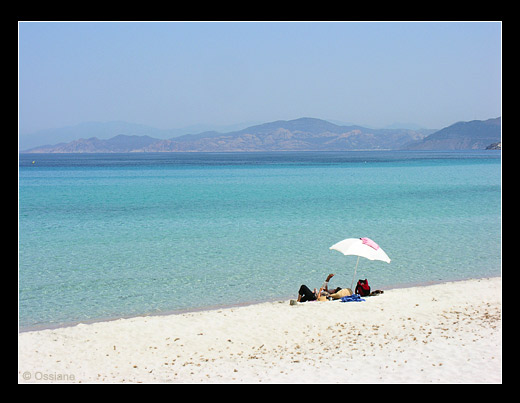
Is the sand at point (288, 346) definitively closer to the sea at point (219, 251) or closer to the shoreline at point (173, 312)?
the shoreline at point (173, 312)

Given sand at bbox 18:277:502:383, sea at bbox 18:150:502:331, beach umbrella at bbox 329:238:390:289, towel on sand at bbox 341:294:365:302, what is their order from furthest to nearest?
sea at bbox 18:150:502:331, beach umbrella at bbox 329:238:390:289, towel on sand at bbox 341:294:365:302, sand at bbox 18:277:502:383

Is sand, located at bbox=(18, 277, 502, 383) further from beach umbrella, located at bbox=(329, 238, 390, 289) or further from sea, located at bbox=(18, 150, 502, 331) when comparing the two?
sea, located at bbox=(18, 150, 502, 331)

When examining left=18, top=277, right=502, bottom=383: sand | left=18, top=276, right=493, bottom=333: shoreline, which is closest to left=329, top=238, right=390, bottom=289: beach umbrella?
left=18, top=277, right=502, bottom=383: sand

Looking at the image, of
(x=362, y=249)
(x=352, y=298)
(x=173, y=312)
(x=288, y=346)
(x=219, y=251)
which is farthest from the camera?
(x=219, y=251)

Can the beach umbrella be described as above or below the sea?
above

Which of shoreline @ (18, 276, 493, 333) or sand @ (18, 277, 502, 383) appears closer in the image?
sand @ (18, 277, 502, 383)

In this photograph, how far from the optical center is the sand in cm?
888

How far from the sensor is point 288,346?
10438 mm

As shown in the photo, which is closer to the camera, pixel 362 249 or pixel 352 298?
pixel 352 298

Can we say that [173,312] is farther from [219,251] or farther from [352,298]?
[219,251]

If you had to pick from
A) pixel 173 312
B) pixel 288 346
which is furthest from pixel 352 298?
pixel 173 312

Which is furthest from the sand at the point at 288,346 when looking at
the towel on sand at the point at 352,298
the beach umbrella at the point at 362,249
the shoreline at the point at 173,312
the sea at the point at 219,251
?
the sea at the point at 219,251
